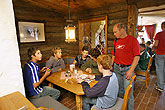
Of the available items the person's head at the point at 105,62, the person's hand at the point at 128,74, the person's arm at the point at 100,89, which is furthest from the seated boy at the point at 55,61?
the person's hand at the point at 128,74

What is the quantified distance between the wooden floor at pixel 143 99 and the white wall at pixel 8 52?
160 centimetres

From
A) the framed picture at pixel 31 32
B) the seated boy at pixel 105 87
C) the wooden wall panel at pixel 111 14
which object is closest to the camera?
the seated boy at pixel 105 87

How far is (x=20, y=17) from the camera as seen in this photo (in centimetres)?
298

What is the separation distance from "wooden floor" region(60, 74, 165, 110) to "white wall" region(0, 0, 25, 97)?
63.0 inches

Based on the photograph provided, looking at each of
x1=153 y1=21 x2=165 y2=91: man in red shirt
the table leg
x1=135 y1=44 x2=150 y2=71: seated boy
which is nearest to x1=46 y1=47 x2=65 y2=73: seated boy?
the table leg

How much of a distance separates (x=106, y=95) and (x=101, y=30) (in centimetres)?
260

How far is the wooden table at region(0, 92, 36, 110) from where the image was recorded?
0.97 metres

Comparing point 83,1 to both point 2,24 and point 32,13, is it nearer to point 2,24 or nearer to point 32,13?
point 32,13

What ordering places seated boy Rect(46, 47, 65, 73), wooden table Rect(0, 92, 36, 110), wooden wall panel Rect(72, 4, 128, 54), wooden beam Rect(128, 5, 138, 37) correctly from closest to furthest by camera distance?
wooden table Rect(0, 92, 36, 110) < seated boy Rect(46, 47, 65, 73) < wooden beam Rect(128, 5, 138, 37) < wooden wall panel Rect(72, 4, 128, 54)

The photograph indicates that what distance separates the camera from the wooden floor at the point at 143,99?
2.34 metres

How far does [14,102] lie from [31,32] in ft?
8.70

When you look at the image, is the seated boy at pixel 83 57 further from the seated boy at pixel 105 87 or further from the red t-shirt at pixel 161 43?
the red t-shirt at pixel 161 43

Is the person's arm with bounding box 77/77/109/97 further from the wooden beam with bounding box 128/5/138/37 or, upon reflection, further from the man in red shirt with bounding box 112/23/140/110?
the wooden beam with bounding box 128/5/138/37

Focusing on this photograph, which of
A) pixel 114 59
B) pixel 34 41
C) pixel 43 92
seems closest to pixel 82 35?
pixel 34 41
